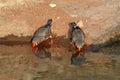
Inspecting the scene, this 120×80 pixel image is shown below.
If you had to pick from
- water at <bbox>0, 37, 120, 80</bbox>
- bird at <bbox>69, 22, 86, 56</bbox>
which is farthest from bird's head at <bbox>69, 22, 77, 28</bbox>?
water at <bbox>0, 37, 120, 80</bbox>

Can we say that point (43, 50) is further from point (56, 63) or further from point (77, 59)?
point (77, 59)

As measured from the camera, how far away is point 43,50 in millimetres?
16641

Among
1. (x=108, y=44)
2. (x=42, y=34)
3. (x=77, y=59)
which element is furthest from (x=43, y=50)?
(x=108, y=44)

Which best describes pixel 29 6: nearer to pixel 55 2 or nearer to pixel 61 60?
pixel 55 2

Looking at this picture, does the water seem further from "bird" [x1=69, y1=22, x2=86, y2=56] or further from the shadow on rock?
"bird" [x1=69, y1=22, x2=86, y2=56]

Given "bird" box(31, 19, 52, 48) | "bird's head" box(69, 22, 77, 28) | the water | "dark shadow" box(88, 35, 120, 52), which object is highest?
"bird's head" box(69, 22, 77, 28)

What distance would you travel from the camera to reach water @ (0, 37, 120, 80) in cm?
1473

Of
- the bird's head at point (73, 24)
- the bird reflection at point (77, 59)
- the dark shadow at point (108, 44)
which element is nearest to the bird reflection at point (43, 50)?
the bird reflection at point (77, 59)

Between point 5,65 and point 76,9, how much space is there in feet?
12.1

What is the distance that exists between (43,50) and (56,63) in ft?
3.85

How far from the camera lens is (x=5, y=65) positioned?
1552cm

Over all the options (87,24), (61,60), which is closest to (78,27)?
(87,24)

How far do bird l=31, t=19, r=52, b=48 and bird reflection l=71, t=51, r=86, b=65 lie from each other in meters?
1.27

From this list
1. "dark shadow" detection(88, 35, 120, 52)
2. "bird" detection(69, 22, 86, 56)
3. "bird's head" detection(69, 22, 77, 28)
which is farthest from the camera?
"bird's head" detection(69, 22, 77, 28)
